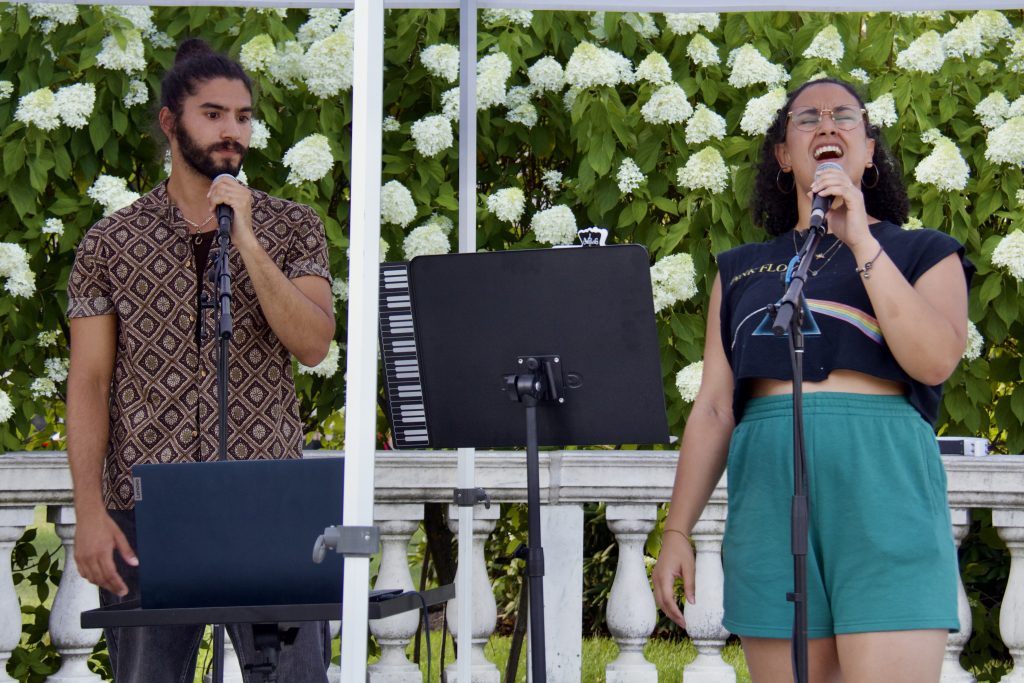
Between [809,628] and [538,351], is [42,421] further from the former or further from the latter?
[809,628]

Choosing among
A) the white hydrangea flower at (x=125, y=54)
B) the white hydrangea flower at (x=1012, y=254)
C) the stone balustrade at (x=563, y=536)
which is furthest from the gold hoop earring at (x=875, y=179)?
the white hydrangea flower at (x=125, y=54)

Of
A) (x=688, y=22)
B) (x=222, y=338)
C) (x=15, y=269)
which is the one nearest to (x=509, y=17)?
(x=688, y=22)

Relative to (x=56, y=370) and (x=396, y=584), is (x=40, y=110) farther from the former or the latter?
(x=396, y=584)

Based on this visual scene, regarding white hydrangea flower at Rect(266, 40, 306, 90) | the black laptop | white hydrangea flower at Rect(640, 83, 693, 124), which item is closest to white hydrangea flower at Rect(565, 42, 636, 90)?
white hydrangea flower at Rect(640, 83, 693, 124)

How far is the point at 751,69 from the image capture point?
171 inches

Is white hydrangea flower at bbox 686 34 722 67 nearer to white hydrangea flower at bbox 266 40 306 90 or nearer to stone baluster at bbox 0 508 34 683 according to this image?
white hydrangea flower at bbox 266 40 306 90

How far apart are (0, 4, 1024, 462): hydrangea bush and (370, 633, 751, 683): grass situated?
1.00m

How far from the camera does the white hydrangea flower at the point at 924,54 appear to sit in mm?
4352

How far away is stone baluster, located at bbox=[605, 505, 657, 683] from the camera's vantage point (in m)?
3.77

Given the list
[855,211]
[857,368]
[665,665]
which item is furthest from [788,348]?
[665,665]

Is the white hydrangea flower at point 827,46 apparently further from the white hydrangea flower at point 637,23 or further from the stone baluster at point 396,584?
the stone baluster at point 396,584

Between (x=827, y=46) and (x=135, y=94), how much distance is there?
7.12 ft

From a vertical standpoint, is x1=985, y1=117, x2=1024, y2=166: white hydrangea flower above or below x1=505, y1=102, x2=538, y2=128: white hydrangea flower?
below

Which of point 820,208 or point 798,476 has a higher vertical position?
point 820,208
